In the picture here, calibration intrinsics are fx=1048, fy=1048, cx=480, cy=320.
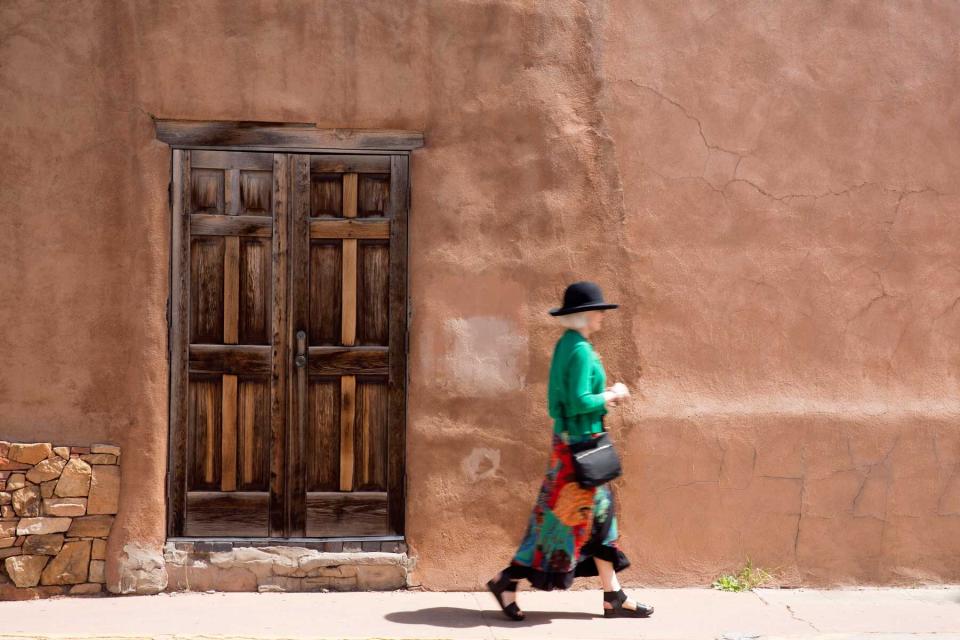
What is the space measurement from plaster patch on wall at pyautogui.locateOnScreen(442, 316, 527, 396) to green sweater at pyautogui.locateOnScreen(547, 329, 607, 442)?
0.88m

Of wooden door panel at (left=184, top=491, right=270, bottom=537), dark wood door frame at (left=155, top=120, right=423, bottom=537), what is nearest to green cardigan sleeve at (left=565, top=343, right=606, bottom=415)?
dark wood door frame at (left=155, top=120, right=423, bottom=537)

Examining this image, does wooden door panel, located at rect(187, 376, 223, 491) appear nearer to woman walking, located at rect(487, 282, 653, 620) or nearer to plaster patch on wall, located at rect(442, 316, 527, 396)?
plaster patch on wall, located at rect(442, 316, 527, 396)

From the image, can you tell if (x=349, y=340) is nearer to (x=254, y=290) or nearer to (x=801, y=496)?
(x=254, y=290)

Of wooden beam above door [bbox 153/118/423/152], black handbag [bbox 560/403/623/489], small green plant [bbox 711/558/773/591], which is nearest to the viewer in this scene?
black handbag [bbox 560/403/623/489]

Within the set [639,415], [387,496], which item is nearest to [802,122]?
[639,415]

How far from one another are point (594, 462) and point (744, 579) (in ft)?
5.54

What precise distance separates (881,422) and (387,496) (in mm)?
2839

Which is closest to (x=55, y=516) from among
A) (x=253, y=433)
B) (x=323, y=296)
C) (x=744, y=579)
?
(x=253, y=433)

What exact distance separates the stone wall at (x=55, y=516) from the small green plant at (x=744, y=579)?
11.0 ft

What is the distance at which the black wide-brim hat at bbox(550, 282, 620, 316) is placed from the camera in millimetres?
4871

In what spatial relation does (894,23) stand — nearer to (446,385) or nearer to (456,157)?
(456,157)

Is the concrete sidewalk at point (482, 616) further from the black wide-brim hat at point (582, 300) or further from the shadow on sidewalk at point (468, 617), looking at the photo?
the black wide-brim hat at point (582, 300)

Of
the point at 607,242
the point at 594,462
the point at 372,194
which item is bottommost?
the point at 594,462

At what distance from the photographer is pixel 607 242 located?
231 inches
